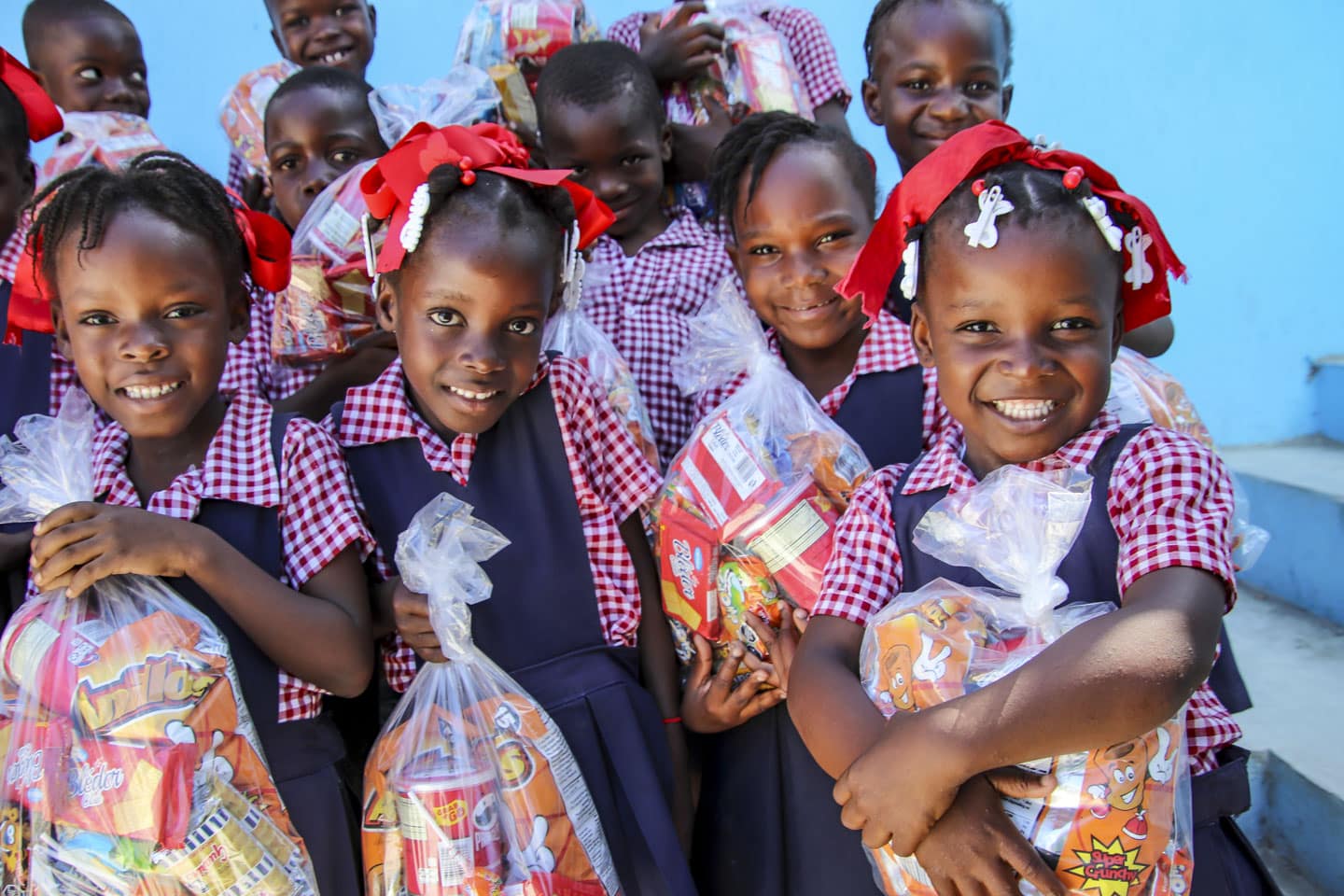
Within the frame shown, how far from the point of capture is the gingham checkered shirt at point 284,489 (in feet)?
6.22

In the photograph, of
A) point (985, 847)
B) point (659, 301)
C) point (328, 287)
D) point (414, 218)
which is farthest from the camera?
point (659, 301)

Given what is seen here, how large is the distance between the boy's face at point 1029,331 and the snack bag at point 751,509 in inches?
12.9

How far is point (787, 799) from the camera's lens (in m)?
2.09

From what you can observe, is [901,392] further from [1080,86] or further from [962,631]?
[1080,86]

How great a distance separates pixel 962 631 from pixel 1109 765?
0.82 feet

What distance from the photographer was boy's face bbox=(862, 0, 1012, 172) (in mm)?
2834

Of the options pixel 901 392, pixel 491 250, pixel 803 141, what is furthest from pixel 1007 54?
pixel 491 250

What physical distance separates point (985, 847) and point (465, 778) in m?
0.81

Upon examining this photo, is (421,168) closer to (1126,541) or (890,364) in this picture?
(890,364)

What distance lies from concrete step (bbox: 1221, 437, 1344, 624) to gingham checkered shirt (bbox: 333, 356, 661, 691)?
6.62 feet

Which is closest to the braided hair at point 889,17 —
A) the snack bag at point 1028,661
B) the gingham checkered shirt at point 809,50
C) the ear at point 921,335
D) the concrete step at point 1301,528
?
the gingham checkered shirt at point 809,50

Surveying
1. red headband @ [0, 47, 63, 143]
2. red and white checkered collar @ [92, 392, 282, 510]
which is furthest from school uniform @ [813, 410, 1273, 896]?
red headband @ [0, 47, 63, 143]

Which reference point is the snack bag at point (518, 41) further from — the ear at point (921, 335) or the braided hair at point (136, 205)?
the ear at point (921, 335)

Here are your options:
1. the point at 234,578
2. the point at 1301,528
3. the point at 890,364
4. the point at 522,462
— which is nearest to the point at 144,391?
the point at 234,578
